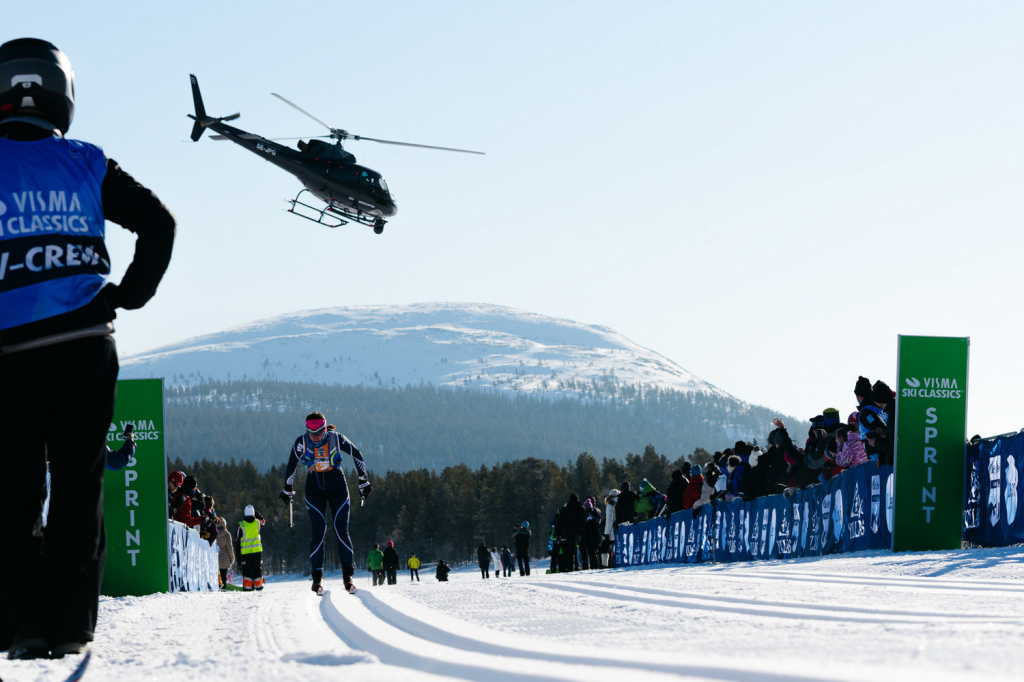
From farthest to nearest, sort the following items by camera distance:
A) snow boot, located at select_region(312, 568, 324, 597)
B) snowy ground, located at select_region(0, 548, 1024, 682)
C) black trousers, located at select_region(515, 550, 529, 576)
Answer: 1. black trousers, located at select_region(515, 550, 529, 576)
2. snow boot, located at select_region(312, 568, 324, 597)
3. snowy ground, located at select_region(0, 548, 1024, 682)

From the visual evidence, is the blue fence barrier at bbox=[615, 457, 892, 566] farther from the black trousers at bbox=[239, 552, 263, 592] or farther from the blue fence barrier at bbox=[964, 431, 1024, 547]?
the black trousers at bbox=[239, 552, 263, 592]

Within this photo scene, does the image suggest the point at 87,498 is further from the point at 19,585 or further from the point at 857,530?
the point at 857,530

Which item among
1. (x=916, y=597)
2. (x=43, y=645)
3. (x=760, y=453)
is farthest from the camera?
(x=760, y=453)

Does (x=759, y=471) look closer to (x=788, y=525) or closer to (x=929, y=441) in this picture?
(x=788, y=525)


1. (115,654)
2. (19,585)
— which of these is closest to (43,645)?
(19,585)

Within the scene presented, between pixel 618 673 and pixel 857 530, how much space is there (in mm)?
9708

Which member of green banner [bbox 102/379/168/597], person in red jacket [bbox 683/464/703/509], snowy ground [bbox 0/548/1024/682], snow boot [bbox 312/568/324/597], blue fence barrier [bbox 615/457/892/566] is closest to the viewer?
snowy ground [bbox 0/548/1024/682]

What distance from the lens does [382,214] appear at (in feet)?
111

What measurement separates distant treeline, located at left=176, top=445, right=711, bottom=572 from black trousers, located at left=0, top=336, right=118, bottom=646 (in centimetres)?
11988

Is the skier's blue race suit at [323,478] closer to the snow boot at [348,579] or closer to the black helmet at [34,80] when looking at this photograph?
the snow boot at [348,579]

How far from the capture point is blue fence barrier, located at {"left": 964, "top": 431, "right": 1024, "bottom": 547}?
9859 millimetres

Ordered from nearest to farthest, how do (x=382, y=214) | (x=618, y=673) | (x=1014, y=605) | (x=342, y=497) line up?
(x=618, y=673) → (x=1014, y=605) → (x=342, y=497) → (x=382, y=214)

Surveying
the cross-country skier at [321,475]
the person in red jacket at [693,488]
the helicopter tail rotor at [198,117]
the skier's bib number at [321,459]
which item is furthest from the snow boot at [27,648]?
the helicopter tail rotor at [198,117]

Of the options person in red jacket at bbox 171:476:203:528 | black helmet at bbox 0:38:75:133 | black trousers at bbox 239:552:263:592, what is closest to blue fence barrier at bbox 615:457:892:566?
black trousers at bbox 239:552:263:592
